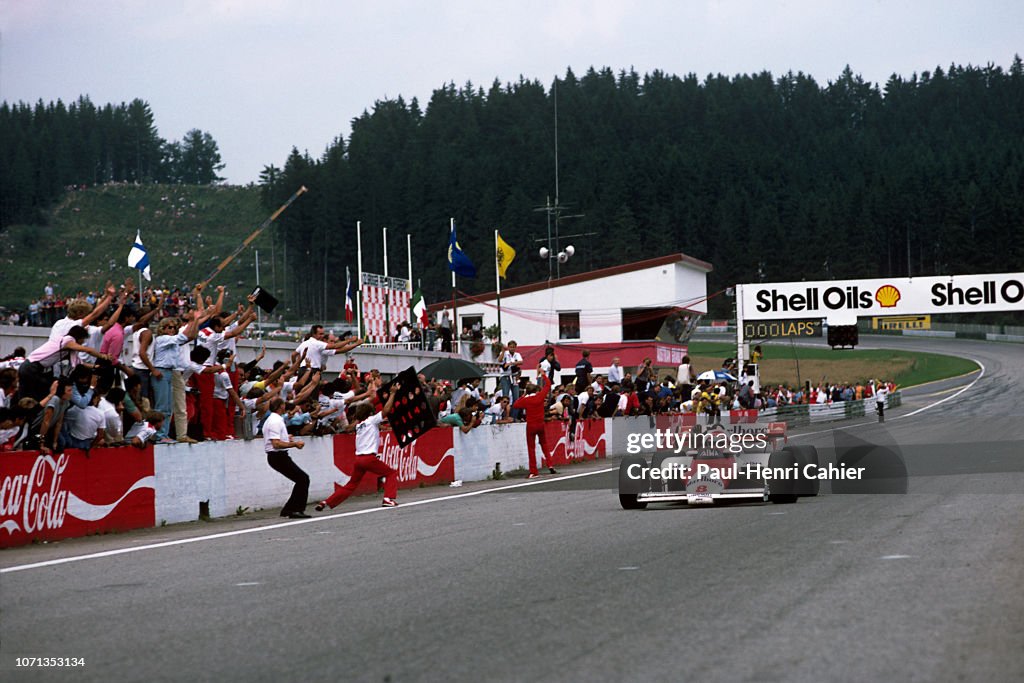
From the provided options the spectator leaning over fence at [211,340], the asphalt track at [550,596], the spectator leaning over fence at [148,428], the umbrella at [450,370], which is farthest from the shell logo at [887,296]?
the spectator leaning over fence at [148,428]

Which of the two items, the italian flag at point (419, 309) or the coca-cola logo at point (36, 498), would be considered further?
the italian flag at point (419, 309)

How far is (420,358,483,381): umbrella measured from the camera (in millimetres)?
24578

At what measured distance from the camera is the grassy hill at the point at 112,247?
466 ft

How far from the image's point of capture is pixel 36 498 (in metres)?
12.9

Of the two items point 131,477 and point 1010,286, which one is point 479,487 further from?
point 1010,286

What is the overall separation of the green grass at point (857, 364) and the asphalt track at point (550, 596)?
6867cm

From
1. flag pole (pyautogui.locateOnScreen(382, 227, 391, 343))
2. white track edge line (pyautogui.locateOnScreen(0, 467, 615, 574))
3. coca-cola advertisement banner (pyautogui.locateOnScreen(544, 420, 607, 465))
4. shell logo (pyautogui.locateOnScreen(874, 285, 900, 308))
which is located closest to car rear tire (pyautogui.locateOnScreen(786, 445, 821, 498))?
white track edge line (pyautogui.locateOnScreen(0, 467, 615, 574))

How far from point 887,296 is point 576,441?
96.6ft

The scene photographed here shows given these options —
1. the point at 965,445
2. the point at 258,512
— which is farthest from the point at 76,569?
the point at 965,445

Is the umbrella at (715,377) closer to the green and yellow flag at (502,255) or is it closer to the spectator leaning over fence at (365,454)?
the green and yellow flag at (502,255)

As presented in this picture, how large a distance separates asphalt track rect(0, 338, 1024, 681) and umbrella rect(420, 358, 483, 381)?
378 inches

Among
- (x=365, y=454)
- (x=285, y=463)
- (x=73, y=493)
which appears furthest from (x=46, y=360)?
(x=365, y=454)

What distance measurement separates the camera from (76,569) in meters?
10.5

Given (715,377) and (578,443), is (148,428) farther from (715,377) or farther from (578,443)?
(715,377)
